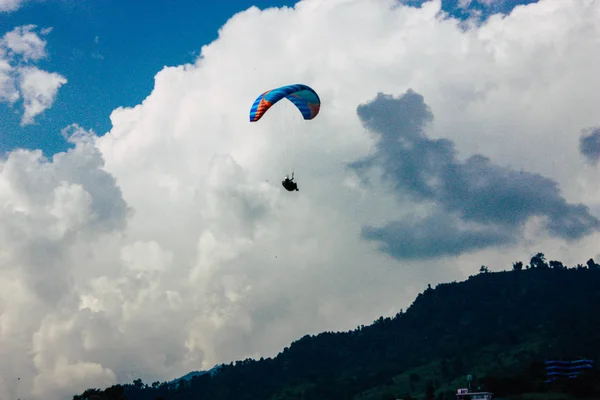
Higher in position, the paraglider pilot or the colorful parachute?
the colorful parachute

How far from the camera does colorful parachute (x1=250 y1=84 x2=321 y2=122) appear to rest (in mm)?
73875

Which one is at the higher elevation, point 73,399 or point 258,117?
point 258,117

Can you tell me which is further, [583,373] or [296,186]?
[583,373]

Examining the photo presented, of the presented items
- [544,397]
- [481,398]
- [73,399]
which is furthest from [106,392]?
[544,397]

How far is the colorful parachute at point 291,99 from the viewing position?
73.9 m

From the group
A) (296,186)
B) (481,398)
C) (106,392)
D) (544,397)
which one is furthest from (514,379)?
(296,186)

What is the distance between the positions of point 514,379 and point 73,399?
5101 inches

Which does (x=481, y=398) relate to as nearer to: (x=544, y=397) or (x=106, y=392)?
(x=544, y=397)

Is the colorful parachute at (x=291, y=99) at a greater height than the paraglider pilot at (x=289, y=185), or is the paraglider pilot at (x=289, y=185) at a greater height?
the colorful parachute at (x=291, y=99)

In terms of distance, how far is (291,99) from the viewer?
268 feet

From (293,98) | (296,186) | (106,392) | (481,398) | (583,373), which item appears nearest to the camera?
(296,186)

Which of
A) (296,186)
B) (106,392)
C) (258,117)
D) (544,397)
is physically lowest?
(544,397)

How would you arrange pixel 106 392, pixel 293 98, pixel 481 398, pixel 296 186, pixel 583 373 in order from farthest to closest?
pixel 583 373, pixel 481 398, pixel 106 392, pixel 293 98, pixel 296 186

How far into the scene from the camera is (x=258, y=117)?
7594 cm
